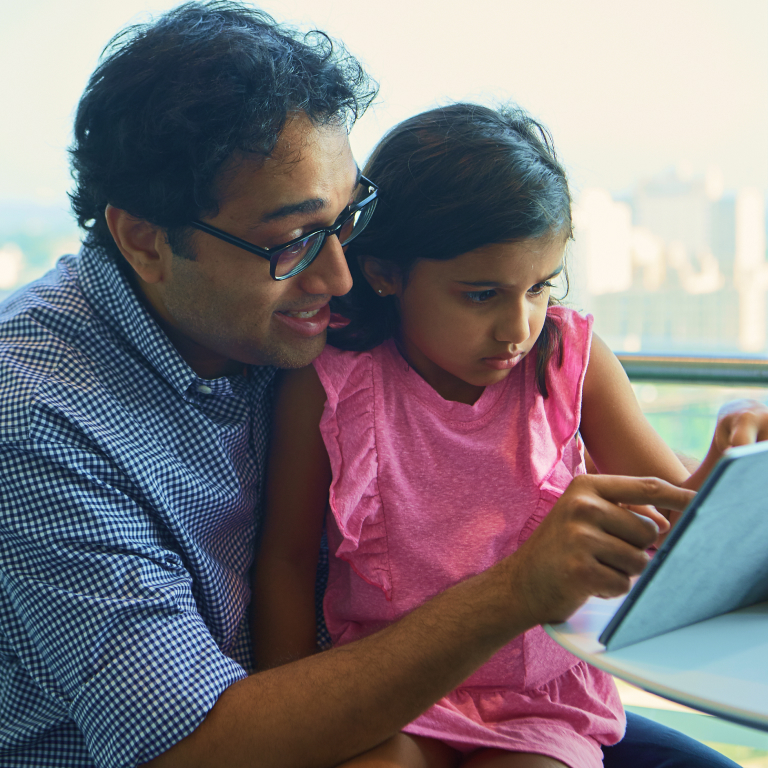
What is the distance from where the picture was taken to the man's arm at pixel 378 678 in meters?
0.90

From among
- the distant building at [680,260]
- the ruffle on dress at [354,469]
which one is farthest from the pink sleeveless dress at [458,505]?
the distant building at [680,260]

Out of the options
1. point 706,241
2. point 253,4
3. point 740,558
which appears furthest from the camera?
point 706,241

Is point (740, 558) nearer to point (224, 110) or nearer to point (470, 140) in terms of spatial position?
point (470, 140)

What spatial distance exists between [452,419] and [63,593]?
0.67 m

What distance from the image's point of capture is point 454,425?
1.32 metres

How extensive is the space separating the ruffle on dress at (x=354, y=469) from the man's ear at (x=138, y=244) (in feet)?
1.00

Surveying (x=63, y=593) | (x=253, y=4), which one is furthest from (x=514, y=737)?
(x=253, y=4)

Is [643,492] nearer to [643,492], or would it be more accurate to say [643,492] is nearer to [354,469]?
[643,492]

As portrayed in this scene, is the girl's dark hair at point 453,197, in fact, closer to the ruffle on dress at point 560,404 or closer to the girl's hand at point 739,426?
the ruffle on dress at point 560,404

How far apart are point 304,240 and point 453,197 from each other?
25 centimetres

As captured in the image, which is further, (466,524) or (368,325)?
(368,325)

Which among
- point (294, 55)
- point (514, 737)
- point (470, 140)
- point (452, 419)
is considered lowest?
point (514, 737)

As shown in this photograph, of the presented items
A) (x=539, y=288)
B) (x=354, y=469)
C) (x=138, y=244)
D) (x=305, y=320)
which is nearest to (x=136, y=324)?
(x=138, y=244)

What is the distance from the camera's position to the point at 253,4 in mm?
1348
